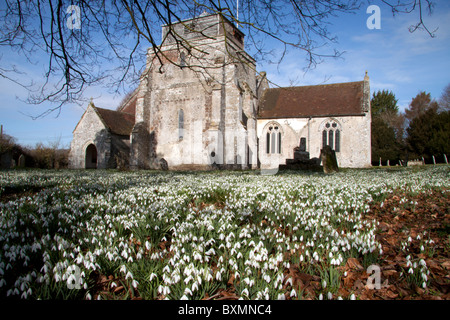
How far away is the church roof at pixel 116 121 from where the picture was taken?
3175 centimetres

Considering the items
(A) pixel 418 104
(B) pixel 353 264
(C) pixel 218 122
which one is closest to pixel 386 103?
(A) pixel 418 104

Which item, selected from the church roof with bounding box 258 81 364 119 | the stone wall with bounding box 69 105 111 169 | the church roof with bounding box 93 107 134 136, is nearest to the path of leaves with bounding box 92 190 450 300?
the church roof with bounding box 258 81 364 119

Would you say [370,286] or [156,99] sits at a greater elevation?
[156,99]

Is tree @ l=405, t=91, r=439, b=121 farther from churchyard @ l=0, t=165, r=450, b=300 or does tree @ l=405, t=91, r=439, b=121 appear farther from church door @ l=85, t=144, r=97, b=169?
churchyard @ l=0, t=165, r=450, b=300

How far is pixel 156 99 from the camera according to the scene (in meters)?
29.8

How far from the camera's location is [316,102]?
1277 inches

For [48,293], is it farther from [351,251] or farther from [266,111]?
[266,111]

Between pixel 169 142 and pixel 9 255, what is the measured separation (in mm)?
26526

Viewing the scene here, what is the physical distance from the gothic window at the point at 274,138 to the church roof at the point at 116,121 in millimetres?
15395

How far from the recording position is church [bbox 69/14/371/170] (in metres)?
27.4

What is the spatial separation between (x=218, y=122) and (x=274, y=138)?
28.6 ft

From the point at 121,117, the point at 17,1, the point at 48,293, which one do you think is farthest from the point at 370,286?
the point at 121,117

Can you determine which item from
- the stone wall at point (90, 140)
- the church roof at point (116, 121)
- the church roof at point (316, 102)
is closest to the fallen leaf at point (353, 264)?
the church roof at point (316, 102)

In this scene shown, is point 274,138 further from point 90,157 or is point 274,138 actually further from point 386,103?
point 386,103
